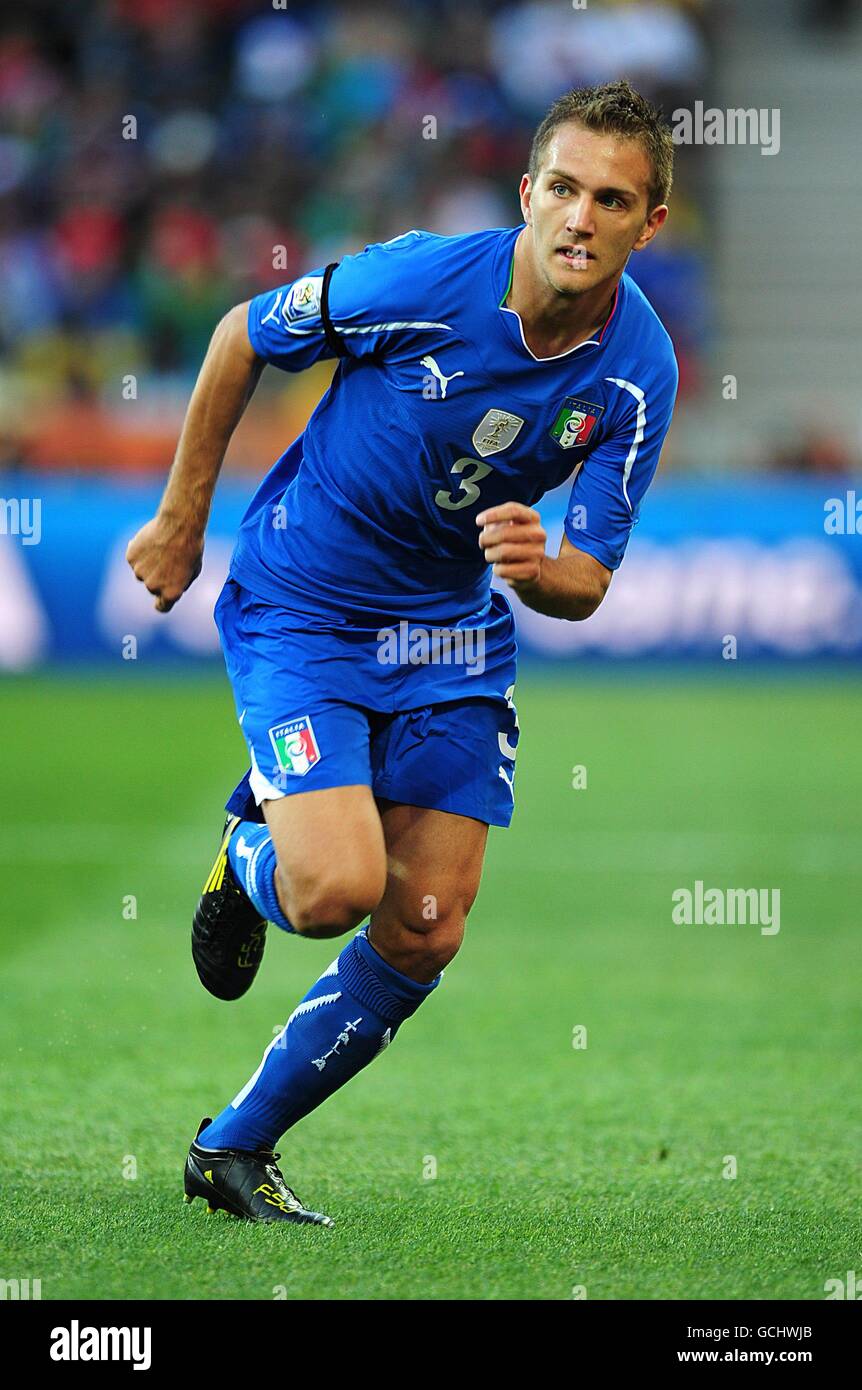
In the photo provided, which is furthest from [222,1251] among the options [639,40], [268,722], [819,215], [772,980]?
[819,215]

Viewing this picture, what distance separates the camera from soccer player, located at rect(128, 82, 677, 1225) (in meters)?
3.81

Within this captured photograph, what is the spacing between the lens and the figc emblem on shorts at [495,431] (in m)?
3.91

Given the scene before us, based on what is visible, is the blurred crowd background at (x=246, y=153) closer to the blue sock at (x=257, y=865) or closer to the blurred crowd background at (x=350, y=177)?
the blurred crowd background at (x=350, y=177)

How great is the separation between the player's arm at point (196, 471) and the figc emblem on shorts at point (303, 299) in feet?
0.43

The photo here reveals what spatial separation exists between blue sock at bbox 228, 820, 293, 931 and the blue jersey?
1.67 feet

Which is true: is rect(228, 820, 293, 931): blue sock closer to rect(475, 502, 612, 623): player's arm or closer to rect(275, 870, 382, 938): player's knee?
rect(275, 870, 382, 938): player's knee

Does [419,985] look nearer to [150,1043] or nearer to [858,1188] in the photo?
[858,1188]

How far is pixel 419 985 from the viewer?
13.4ft

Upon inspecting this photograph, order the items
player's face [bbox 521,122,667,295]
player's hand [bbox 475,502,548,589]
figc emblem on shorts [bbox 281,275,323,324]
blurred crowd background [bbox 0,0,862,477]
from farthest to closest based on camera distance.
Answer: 1. blurred crowd background [bbox 0,0,862,477]
2. figc emblem on shorts [bbox 281,275,323,324]
3. player's face [bbox 521,122,667,295]
4. player's hand [bbox 475,502,548,589]

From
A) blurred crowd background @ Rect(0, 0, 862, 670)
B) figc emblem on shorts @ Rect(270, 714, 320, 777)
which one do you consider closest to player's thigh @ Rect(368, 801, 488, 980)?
figc emblem on shorts @ Rect(270, 714, 320, 777)

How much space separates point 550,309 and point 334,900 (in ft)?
4.30

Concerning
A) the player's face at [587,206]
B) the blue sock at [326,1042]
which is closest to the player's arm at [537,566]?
the player's face at [587,206]

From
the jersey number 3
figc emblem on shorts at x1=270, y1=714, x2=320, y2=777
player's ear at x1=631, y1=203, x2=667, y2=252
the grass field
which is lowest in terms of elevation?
the grass field

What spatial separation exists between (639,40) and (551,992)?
42.9 ft
